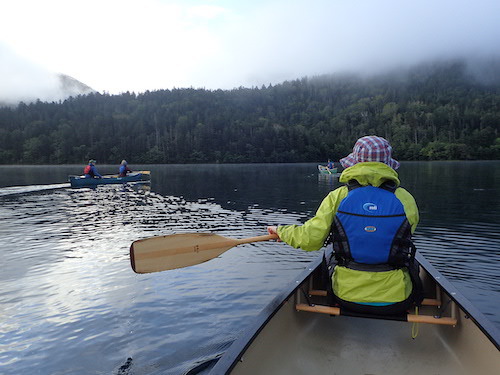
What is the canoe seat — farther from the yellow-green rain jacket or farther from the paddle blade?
the paddle blade

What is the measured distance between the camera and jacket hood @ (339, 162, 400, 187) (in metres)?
3.96

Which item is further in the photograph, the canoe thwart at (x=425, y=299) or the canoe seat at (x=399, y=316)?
the canoe thwart at (x=425, y=299)

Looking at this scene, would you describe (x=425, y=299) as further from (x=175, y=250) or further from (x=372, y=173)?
(x=175, y=250)

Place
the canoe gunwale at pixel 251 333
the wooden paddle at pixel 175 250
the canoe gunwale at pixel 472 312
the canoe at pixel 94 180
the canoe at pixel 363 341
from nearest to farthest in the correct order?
the canoe gunwale at pixel 251 333
the canoe gunwale at pixel 472 312
the canoe at pixel 363 341
the wooden paddle at pixel 175 250
the canoe at pixel 94 180

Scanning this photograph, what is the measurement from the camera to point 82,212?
872 inches

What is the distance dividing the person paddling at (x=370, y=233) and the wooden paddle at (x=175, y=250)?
124 cm

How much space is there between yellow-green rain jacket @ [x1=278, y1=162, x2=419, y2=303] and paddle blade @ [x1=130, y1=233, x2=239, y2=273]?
1.87 metres

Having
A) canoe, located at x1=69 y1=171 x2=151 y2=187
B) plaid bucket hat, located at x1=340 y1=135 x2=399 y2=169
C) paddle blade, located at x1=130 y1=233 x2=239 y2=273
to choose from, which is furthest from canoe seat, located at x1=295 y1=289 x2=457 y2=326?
canoe, located at x1=69 y1=171 x2=151 y2=187

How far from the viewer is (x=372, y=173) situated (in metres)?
3.95

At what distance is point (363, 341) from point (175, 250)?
2912 millimetres

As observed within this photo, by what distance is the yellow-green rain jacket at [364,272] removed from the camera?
4012 millimetres

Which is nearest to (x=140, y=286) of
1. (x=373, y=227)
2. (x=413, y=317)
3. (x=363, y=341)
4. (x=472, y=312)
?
(x=363, y=341)

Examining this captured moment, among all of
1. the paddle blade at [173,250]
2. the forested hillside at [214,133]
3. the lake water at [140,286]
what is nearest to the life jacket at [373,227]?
the paddle blade at [173,250]

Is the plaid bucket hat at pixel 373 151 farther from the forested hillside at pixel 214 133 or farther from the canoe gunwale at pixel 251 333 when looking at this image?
the forested hillside at pixel 214 133
